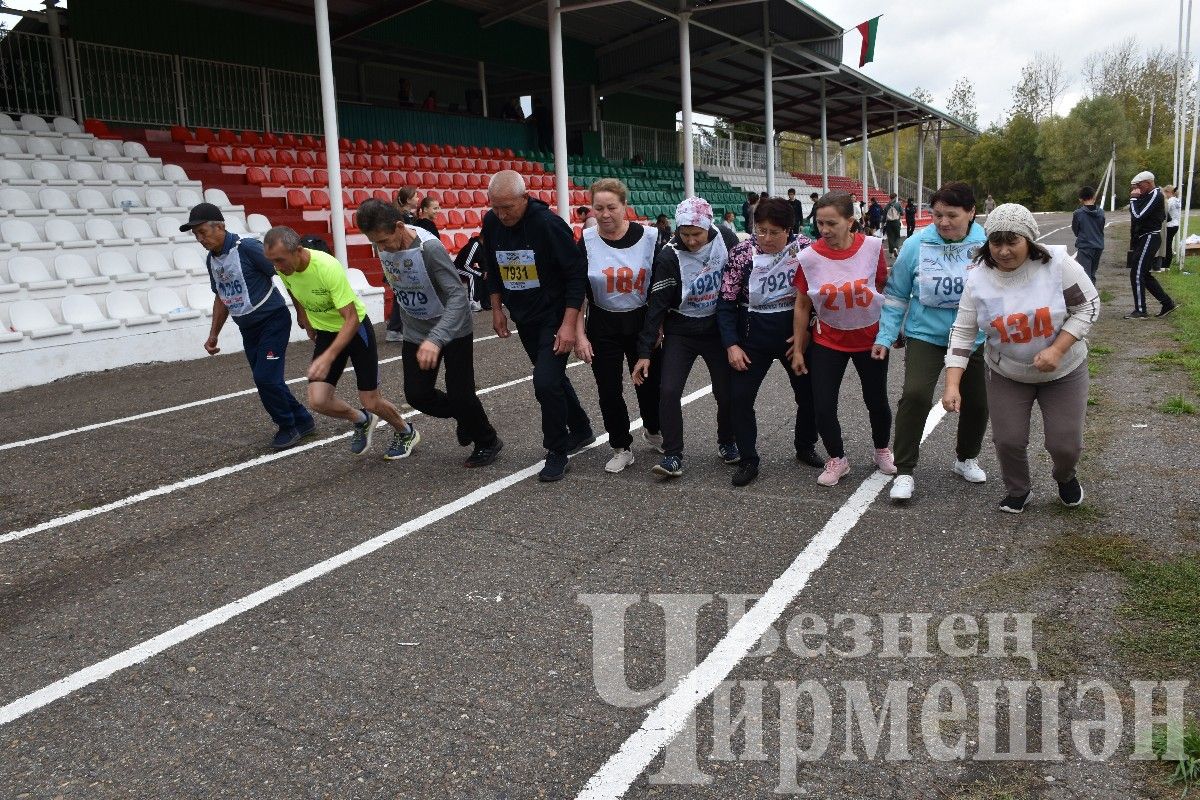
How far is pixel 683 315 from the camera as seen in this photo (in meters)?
5.53

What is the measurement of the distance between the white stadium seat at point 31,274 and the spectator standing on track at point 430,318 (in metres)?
6.88

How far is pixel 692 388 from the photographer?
8.60m

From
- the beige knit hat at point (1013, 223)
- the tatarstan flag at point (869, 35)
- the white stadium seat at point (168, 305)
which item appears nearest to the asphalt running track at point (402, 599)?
the beige knit hat at point (1013, 223)

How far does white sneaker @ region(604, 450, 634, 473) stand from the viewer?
588cm

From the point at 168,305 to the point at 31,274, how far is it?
151cm

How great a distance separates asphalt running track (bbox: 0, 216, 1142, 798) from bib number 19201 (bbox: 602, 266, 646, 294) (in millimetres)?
1207

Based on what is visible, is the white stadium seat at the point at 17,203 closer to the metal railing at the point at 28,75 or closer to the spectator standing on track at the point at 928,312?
the metal railing at the point at 28,75

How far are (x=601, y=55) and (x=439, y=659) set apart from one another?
2966 cm

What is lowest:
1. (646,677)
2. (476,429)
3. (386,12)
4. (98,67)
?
(646,677)

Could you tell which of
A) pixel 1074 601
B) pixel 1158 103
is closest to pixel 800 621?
pixel 1074 601

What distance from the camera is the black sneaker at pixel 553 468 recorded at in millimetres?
5707

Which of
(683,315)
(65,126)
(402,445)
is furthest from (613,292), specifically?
(65,126)

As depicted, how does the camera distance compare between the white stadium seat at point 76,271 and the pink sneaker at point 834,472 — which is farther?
the white stadium seat at point 76,271

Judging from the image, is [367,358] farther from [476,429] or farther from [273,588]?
[273,588]
